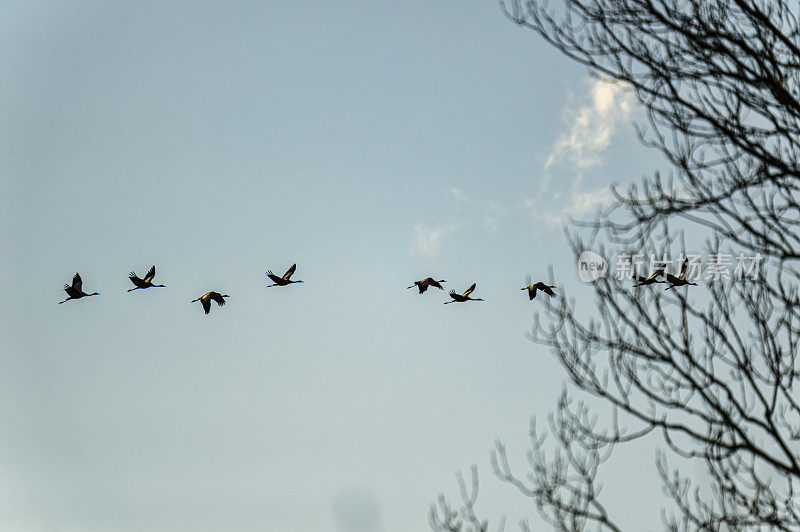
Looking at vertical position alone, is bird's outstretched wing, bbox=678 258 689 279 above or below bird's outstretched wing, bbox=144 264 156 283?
below

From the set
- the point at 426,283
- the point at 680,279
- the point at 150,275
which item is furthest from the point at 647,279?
the point at 150,275

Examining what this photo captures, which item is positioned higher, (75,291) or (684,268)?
(75,291)

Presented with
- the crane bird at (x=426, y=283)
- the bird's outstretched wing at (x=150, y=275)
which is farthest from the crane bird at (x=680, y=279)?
the bird's outstretched wing at (x=150, y=275)

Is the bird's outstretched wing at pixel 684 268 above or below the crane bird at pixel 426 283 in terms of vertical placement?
below

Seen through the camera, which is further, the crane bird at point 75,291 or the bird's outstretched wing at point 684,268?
the crane bird at point 75,291

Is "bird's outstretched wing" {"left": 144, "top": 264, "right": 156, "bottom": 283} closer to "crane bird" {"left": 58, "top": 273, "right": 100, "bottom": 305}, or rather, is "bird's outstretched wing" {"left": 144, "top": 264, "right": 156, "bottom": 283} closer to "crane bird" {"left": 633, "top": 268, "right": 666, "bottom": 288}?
"crane bird" {"left": 58, "top": 273, "right": 100, "bottom": 305}

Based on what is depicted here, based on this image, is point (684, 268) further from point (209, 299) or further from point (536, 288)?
point (209, 299)

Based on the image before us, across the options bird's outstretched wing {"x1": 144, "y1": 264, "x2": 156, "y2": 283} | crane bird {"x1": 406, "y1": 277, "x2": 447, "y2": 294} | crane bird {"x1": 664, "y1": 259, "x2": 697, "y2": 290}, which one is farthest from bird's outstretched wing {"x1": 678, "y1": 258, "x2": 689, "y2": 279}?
bird's outstretched wing {"x1": 144, "y1": 264, "x2": 156, "y2": 283}

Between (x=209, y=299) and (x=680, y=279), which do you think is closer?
(x=680, y=279)

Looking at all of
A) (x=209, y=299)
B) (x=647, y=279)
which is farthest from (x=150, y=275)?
(x=647, y=279)

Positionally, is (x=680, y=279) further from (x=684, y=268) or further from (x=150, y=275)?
(x=150, y=275)

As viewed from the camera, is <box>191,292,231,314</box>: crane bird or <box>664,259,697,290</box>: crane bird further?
<box>191,292,231,314</box>: crane bird

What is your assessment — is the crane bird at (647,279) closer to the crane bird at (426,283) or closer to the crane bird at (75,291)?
the crane bird at (426,283)

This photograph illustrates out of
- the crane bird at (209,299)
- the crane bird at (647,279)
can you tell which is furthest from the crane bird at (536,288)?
the crane bird at (209,299)
